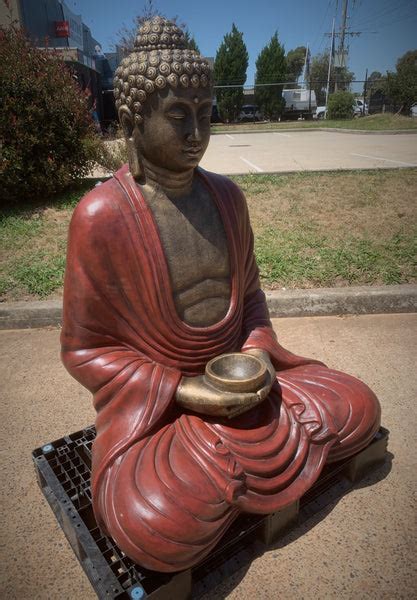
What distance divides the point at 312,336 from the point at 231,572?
2.51 metres

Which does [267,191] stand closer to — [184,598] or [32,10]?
[184,598]

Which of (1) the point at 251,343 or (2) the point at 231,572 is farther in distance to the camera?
(1) the point at 251,343

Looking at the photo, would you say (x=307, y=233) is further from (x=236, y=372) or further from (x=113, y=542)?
(x=113, y=542)

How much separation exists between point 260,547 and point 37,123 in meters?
6.58

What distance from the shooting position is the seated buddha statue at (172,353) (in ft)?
5.78

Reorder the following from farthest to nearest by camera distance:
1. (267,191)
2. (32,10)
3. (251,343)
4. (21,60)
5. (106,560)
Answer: (32,10) < (267,191) < (21,60) < (251,343) < (106,560)

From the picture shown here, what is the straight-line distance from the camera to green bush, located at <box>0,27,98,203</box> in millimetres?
6352

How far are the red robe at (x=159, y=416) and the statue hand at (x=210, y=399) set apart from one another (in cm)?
7

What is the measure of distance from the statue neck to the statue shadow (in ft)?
5.83

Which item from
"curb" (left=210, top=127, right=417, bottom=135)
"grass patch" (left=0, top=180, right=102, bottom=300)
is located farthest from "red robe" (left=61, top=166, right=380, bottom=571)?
"curb" (left=210, top=127, right=417, bottom=135)

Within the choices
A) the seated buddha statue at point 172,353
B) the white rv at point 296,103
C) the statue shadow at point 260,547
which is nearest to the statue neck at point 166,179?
the seated buddha statue at point 172,353

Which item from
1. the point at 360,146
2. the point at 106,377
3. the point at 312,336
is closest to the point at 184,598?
the point at 106,377

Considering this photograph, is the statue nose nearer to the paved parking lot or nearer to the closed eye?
the closed eye

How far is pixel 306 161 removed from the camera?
10.7 m
